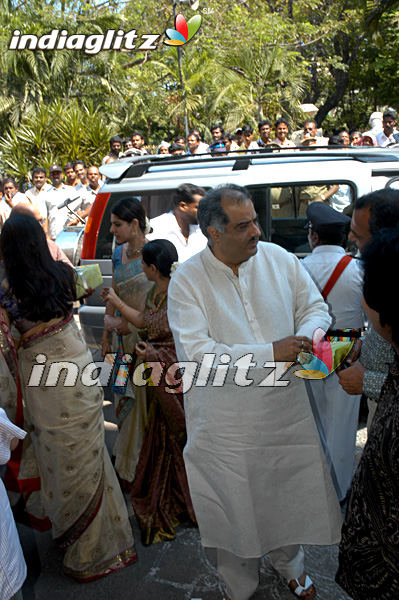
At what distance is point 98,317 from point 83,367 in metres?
2.59

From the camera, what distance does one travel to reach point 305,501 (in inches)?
105

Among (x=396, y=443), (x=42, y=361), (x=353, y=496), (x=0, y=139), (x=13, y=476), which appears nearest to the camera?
(x=396, y=443)

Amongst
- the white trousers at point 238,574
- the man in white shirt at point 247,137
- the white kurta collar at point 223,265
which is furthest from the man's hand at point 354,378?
the man in white shirt at point 247,137

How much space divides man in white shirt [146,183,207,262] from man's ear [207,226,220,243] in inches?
79.8

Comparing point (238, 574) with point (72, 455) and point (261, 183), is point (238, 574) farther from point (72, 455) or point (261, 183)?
point (261, 183)

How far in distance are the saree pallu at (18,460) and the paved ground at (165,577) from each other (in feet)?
0.64

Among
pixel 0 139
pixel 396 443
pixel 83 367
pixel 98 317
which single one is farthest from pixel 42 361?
pixel 0 139

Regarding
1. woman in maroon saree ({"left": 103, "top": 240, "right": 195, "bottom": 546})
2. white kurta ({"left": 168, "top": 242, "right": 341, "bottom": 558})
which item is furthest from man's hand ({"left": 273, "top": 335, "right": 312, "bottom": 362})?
woman in maroon saree ({"left": 103, "top": 240, "right": 195, "bottom": 546})

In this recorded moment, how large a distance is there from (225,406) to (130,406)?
1.50m

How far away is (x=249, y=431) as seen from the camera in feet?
8.41

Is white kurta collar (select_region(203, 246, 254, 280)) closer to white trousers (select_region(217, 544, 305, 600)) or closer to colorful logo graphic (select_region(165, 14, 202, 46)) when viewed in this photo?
white trousers (select_region(217, 544, 305, 600))

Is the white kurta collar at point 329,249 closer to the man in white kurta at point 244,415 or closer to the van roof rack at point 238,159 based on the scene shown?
the man in white kurta at point 244,415

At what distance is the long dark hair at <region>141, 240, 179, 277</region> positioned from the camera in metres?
3.52

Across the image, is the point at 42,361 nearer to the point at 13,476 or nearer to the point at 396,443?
the point at 13,476
